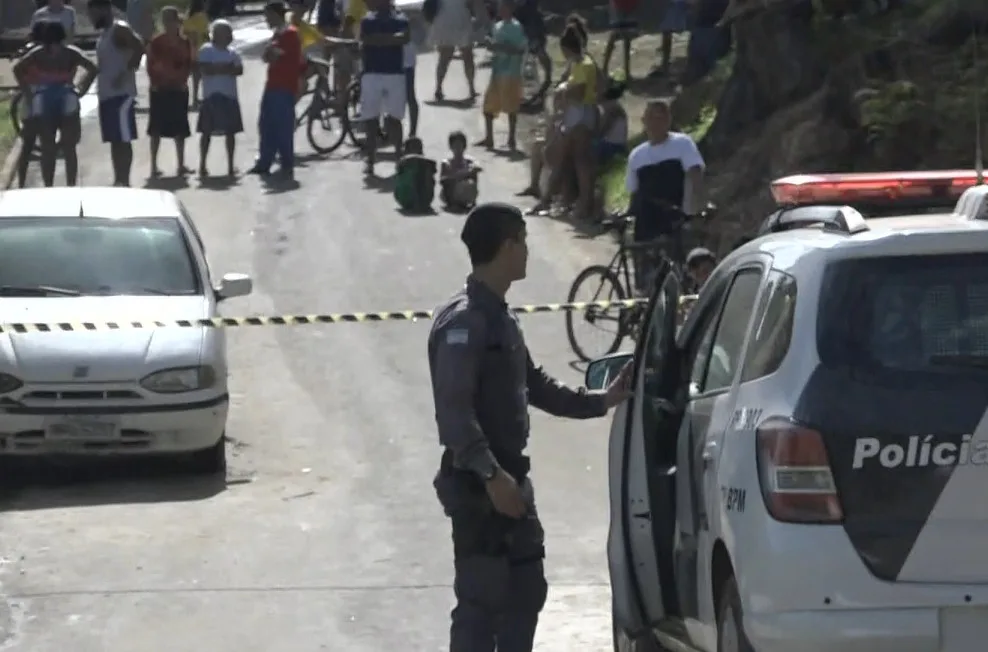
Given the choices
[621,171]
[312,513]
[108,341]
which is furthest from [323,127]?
[312,513]

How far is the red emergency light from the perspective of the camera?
670 cm

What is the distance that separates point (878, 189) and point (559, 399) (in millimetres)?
1322

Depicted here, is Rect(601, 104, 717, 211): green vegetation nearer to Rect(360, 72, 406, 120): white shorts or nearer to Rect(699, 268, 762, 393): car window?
Rect(360, 72, 406, 120): white shorts

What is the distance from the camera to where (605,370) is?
22.7 ft

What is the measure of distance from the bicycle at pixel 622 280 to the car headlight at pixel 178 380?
3.87 meters

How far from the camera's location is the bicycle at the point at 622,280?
47.5 ft

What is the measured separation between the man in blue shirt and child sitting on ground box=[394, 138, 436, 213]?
5.81 ft

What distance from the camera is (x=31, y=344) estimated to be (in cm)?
1133

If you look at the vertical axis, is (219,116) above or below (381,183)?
above

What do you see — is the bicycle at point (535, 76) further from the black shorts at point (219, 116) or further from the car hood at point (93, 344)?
the car hood at point (93, 344)

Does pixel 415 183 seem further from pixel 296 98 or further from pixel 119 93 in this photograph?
pixel 119 93

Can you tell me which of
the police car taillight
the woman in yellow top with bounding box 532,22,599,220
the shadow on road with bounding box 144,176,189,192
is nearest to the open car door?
the police car taillight

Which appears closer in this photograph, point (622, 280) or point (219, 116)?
point (622, 280)

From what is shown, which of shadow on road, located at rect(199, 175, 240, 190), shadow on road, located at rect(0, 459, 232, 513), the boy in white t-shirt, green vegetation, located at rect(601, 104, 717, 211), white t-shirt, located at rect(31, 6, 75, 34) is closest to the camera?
shadow on road, located at rect(0, 459, 232, 513)
